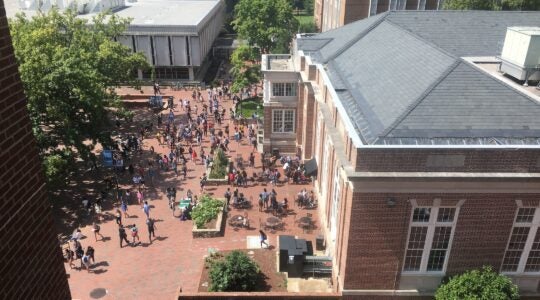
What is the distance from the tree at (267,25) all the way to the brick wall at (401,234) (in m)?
42.1

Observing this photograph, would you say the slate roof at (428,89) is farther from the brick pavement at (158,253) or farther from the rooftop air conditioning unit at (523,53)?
the brick pavement at (158,253)

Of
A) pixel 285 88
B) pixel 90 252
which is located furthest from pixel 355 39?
pixel 90 252

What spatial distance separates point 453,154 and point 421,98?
112 inches

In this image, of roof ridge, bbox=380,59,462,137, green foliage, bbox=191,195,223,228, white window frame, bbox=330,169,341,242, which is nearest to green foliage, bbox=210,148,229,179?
green foliage, bbox=191,195,223,228

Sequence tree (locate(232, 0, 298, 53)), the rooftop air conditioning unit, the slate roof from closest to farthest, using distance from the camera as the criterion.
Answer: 1. the slate roof
2. the rooftop air conditioning unit
3. tree (locate(232, 0, 298, 53))

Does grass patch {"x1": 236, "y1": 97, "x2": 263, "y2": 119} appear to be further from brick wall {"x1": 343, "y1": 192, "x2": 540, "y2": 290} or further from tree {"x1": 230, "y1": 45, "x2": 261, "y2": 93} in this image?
brick wall {"x1": 343, "y1": 192, "x2": 540, "y2": 290}

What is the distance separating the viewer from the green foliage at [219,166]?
113 feet

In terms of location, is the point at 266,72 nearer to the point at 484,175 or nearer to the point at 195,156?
the point at 195,156

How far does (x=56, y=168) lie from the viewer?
2855 cm

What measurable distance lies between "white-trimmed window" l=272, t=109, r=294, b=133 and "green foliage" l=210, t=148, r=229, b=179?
5061 millimetres

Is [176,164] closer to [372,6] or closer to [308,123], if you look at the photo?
[308,123]

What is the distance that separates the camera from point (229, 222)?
29.0 metres

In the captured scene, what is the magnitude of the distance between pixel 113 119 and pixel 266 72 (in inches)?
792

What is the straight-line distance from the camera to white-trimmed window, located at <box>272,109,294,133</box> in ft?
123
